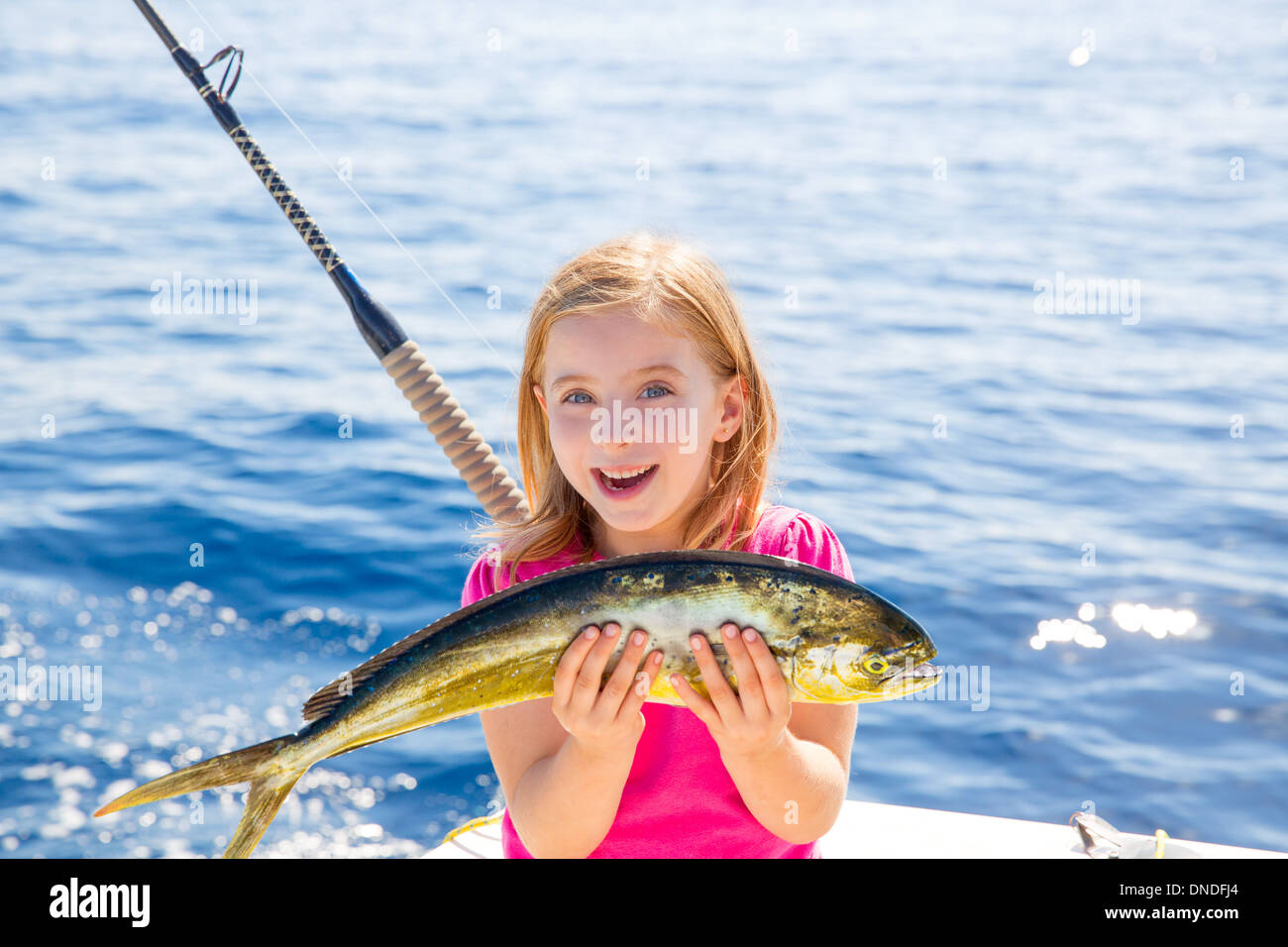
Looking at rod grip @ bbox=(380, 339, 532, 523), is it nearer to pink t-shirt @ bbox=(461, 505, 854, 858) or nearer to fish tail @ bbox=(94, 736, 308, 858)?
pink t-shirt @ bbox=(461, 505, 854, 858)

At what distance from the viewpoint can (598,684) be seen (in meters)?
2.42

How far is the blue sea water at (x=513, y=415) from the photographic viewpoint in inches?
248

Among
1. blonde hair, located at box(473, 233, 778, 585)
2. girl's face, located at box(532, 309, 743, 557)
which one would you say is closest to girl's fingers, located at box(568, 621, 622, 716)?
girl's face, located at box(532, 309, 743, 557)

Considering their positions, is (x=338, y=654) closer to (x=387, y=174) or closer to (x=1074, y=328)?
(x=1074, y=328)

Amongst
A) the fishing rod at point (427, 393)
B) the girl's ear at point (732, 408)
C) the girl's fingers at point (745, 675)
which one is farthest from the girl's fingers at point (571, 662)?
the fishing rod at point (427, 393)

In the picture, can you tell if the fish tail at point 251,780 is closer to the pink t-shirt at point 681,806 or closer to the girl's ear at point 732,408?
the pink t-shirt at point 681,806

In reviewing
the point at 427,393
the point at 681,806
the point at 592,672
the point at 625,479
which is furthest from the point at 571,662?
the point at 427,393

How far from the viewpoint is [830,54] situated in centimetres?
3216

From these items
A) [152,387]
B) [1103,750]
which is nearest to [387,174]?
[152,387]

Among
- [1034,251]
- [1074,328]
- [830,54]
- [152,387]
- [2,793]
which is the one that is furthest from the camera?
[830,54]

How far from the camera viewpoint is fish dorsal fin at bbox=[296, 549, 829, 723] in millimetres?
2330

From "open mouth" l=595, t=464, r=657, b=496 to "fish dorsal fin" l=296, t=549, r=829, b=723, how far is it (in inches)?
15.7

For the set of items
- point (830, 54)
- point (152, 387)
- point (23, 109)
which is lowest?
point (152, 387)
